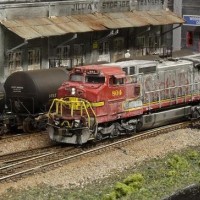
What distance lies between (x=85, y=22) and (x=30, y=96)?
1023 cm

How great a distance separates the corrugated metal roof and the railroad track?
8334 millimetres

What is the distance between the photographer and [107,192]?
15.9 m

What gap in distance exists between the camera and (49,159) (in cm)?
2075

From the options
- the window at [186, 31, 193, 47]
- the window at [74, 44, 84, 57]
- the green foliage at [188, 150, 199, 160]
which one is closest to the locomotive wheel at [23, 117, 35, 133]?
the green foliage at [188, 150, 199, 160]

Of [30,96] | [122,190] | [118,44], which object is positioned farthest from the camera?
[118,44]

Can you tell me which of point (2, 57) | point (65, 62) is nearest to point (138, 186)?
point (2, 57)

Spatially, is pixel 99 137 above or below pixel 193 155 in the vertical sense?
above

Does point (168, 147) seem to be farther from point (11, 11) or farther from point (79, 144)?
point (11, 11)

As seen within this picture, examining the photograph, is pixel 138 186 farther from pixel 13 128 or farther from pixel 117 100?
pixel 13 128

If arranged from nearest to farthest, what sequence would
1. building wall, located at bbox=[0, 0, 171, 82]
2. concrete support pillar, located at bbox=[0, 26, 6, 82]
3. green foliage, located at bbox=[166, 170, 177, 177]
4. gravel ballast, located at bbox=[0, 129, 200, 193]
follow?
green foliage, located at bbox=[166, 170, 177, 177] < gravel ballast, located at bbox=[0, 129, 200, 193] < concrete support pillar, located at bbox=[0, 26, 6, 82] < building wall, located at bbox=[0, 0, 171, 82]

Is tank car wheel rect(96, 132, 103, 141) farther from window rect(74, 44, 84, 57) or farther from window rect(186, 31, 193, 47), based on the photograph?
window rect(186, 31, 193, 47)

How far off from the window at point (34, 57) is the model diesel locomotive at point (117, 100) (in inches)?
296

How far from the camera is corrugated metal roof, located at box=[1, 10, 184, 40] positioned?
2947 centimetres

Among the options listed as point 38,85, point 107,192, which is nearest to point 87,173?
point 107,192
